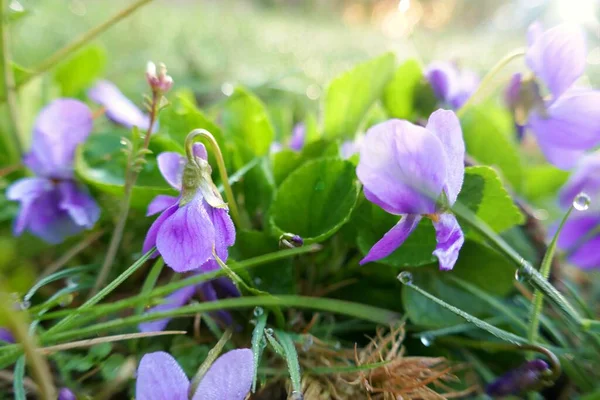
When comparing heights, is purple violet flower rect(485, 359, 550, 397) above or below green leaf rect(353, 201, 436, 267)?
below

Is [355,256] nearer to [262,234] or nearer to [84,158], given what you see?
[262,234]

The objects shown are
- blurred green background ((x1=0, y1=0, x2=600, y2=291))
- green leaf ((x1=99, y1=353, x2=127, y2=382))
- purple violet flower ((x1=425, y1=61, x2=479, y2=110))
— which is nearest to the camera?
green leaf ((x1=99, y1=353, x2=127, y2=382))

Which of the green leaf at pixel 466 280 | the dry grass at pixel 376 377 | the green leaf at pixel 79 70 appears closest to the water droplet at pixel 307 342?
the dry grass at pixel 376 377

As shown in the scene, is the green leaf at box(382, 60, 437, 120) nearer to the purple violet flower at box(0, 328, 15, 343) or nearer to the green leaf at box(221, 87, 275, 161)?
the green leaf at box(221, 87, 275, 161)

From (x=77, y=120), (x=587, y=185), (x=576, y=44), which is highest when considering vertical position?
(x=576, y=44)

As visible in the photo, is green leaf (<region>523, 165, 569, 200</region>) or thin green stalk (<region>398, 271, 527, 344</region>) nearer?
thin green stalk (<region>398, 271, 527, 344</region>)

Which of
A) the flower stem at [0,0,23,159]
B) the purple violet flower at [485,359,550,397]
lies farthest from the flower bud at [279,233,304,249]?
the flower stem at [0,0,23,159]

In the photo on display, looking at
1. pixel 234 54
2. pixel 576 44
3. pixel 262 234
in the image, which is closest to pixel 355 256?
pixel 262 234
